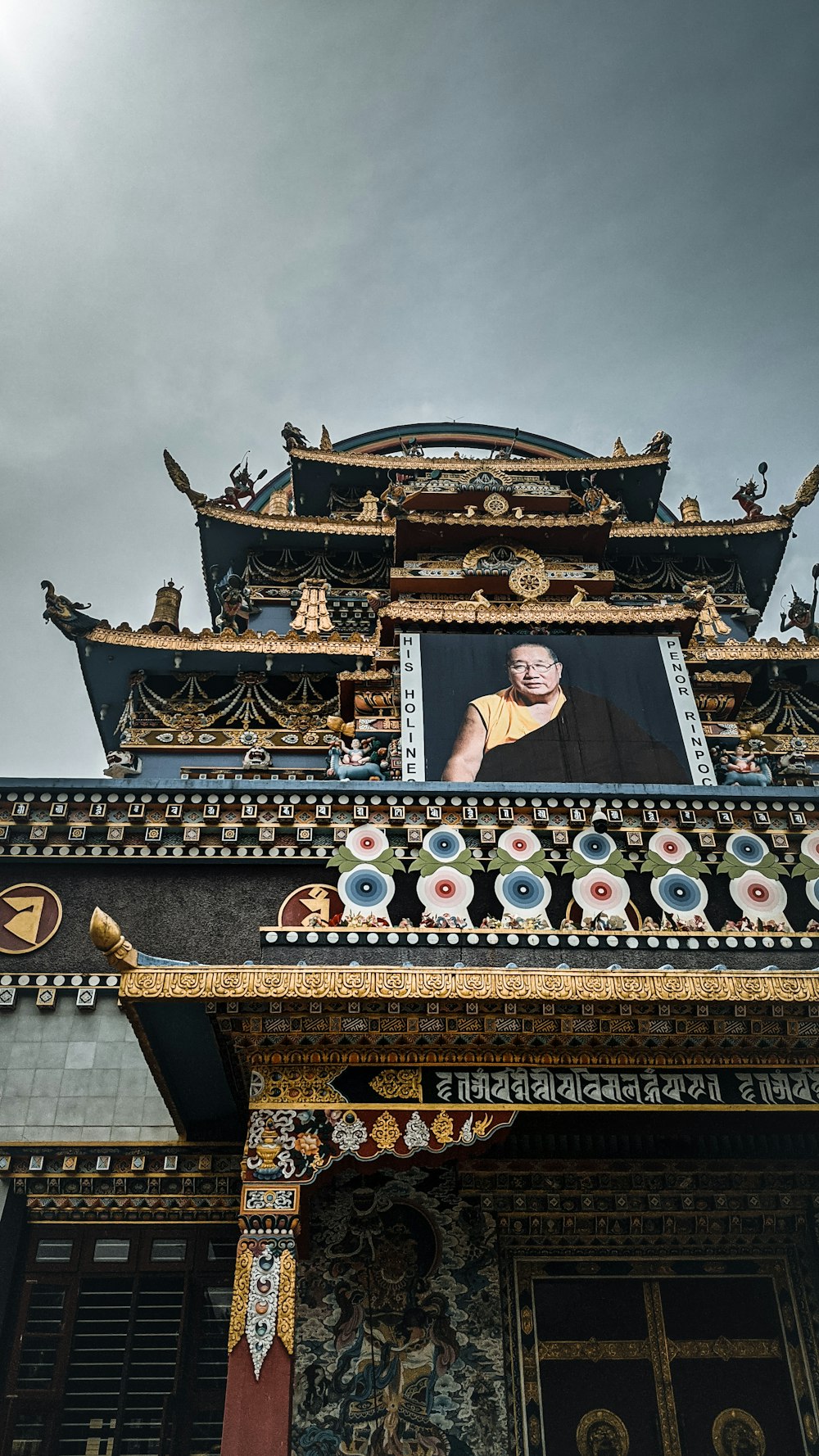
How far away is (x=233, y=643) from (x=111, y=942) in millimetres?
9099

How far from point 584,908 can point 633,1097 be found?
1.86 meters

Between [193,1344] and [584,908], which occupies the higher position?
[584,908]

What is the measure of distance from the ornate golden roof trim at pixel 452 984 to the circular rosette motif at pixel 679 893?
1684 millimetres

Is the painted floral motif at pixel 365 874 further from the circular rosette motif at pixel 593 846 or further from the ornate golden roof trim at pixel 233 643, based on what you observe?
the ornate golden roof trim at pixel 233 643

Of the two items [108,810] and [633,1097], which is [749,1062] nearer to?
[633,1097]

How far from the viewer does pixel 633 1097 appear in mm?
7859

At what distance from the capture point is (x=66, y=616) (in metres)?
15.2

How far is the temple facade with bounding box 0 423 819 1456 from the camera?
7.55 m

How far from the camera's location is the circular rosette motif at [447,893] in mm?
9172

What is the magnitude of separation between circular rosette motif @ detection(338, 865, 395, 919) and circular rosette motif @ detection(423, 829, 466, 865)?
1.67ft

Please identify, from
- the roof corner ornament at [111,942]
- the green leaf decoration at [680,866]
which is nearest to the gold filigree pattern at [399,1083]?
the roof corner ornament at [111,942]

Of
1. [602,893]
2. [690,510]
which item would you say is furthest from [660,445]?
[602,893]

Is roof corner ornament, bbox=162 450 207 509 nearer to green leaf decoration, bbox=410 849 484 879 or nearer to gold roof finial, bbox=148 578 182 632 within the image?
gold roof finial, bbox=148 578 182 632

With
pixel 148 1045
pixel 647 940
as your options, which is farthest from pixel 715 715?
pixel 148 1045
